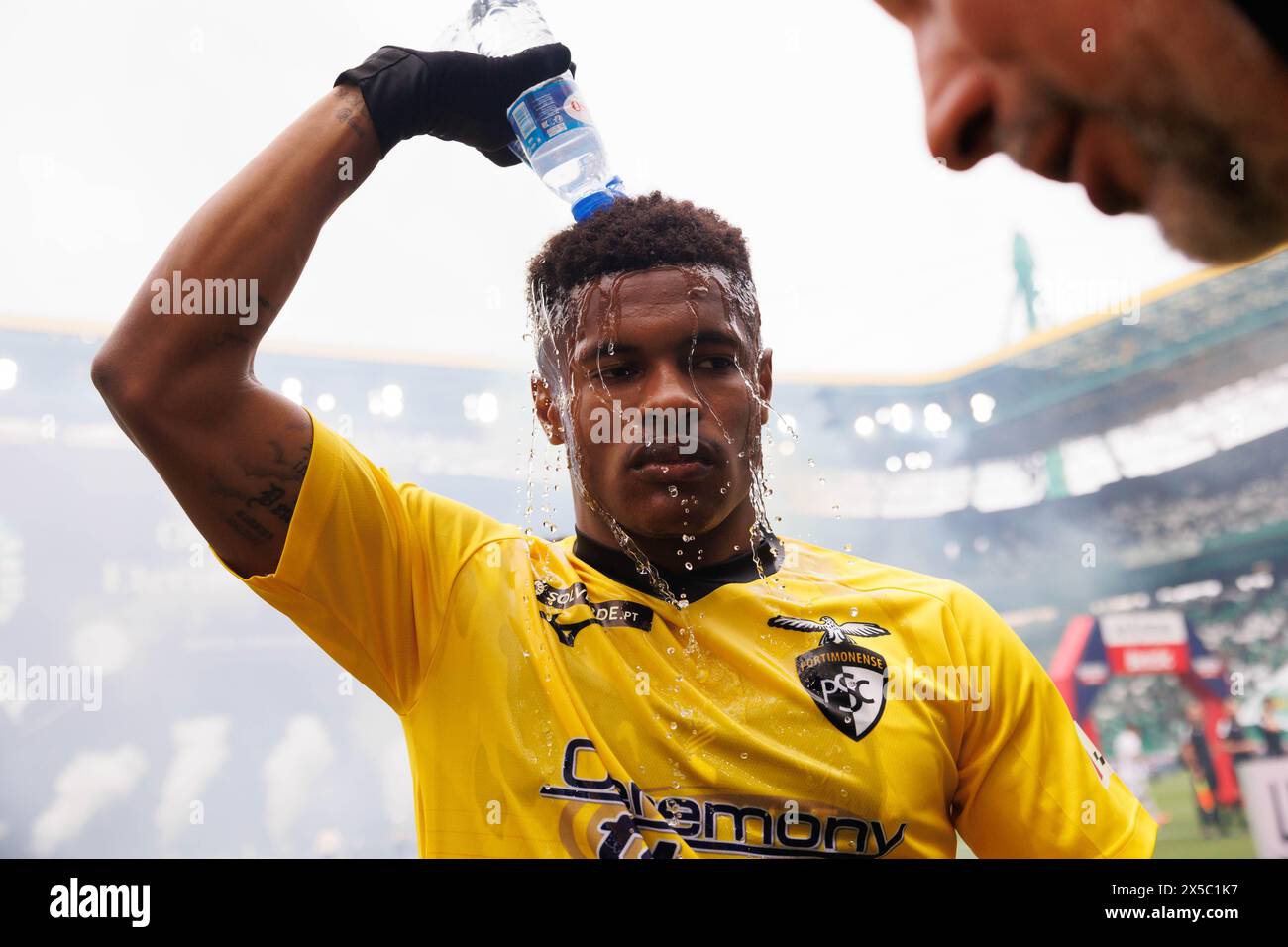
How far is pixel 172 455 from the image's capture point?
125 centimetres

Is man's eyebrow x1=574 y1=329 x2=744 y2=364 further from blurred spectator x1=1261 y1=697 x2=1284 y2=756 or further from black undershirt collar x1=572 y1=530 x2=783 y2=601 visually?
blurred spectator x1=1261 y1=697 x2=1284 y2=756

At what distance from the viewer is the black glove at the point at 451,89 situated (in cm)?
145

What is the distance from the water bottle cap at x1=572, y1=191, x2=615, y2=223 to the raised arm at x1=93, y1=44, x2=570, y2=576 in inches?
14.5

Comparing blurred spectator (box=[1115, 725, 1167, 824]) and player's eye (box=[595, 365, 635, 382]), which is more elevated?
player's eye (box=[595, 365, 635, 382])

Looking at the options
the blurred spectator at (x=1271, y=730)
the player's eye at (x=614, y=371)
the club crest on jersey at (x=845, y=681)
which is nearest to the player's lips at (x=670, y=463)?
the player's eye at (x=614, y=371)

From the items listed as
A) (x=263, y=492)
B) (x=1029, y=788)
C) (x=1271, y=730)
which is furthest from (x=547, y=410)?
(x=1271, y=730)

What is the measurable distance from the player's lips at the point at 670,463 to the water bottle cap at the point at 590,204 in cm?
51

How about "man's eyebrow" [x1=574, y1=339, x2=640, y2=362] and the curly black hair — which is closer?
"man's eyebrow" [x1=574, y1=339, x2=640, y2=362]

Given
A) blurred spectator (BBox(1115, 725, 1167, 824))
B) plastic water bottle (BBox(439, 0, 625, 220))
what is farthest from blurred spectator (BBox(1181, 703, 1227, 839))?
plastic water bottle (BBox(439, 0, 625, 220))

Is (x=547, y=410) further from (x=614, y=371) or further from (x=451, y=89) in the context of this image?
(x=451, y=89)

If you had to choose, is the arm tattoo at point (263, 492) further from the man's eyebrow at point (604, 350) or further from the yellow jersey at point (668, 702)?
the man's eyebrow at point (604, 350)

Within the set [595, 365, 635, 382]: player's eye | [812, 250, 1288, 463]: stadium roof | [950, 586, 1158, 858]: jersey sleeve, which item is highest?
[812, 250, 1288, 463]: stadium roof

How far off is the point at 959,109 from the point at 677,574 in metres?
1.21

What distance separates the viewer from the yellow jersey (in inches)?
53.1
